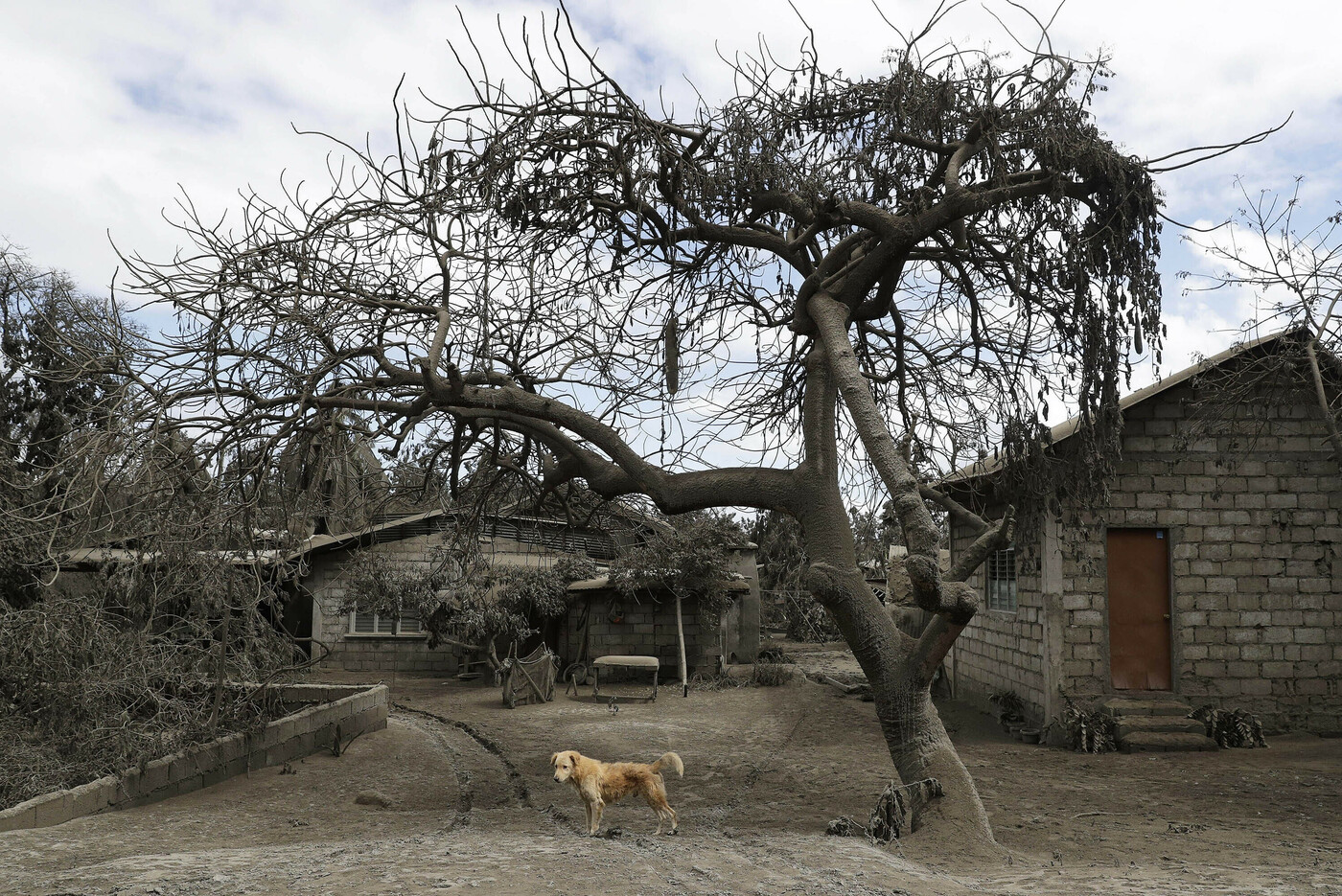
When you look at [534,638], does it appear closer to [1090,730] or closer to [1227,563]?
[1090,730]

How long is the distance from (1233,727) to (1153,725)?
1.16m

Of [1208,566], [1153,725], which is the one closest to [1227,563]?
[1208,566]

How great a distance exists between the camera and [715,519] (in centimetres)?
2014

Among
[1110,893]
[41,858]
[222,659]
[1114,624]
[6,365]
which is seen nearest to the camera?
[1110,893]

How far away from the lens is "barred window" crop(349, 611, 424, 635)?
74.8 feet

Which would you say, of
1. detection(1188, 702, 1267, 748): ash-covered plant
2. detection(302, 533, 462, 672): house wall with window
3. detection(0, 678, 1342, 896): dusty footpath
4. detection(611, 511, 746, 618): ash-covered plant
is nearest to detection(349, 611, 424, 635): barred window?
detection(302, 533, 462, 672): house wall with window

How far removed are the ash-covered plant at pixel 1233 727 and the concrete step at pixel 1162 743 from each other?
0.29m

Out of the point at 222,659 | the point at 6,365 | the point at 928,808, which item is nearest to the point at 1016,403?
the point at 928,808

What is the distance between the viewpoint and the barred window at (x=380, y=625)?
74.8ft

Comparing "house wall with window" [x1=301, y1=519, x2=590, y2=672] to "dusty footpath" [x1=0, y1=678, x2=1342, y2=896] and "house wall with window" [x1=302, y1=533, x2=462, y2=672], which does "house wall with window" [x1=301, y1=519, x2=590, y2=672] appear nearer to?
"house wall with window" [x1=302, y1=533, x2=462, y2=672]

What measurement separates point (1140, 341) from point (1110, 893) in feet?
15.0

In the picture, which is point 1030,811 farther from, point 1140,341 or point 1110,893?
point 1140,341

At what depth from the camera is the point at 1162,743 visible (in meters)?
12.2

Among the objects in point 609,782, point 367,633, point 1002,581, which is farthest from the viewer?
point 367,633
